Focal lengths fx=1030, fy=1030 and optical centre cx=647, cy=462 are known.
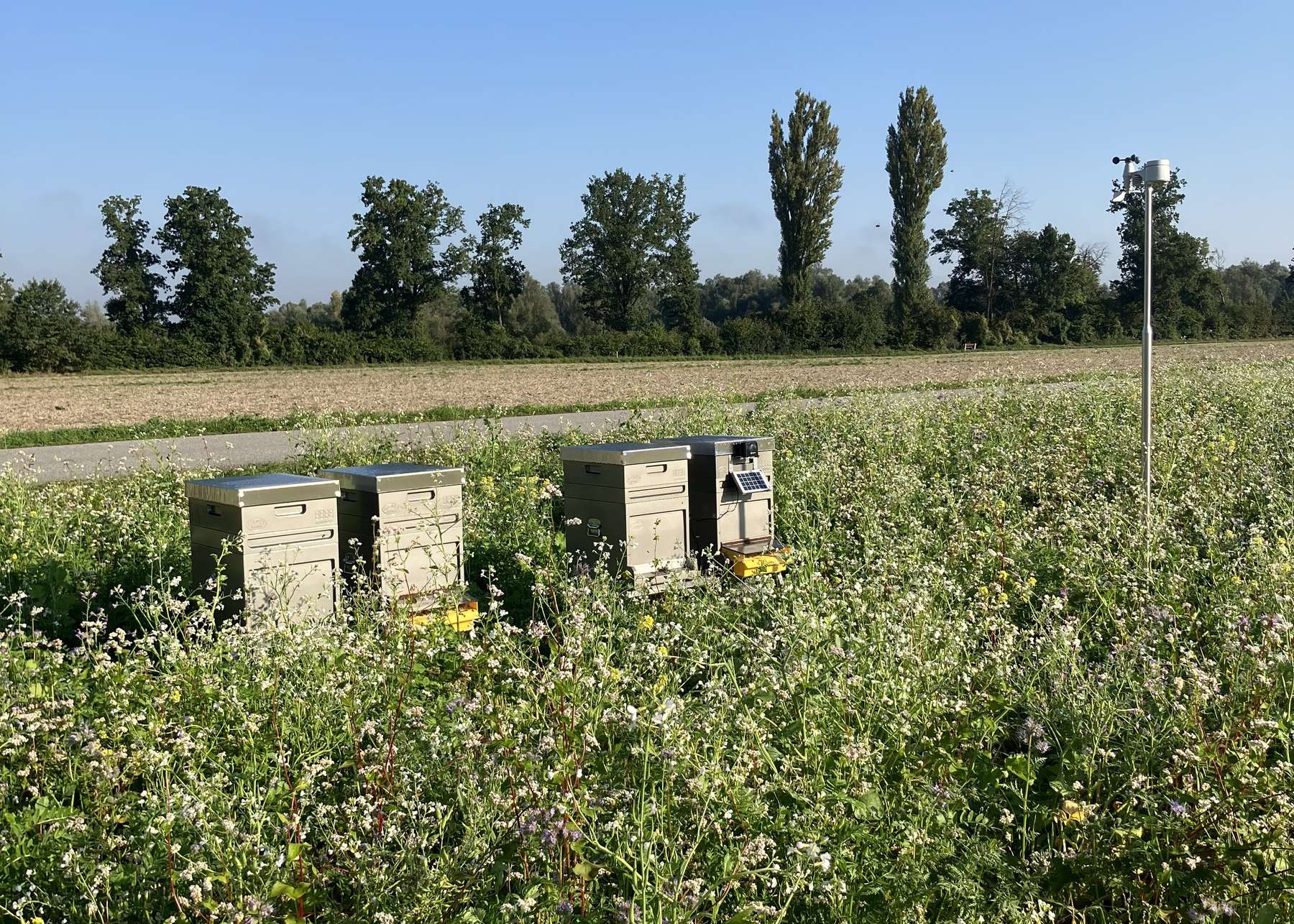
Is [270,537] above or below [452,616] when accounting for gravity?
above

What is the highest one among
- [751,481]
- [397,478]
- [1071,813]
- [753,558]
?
[397,478]

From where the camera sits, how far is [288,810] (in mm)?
3365

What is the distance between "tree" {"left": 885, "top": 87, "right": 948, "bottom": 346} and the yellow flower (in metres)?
55.8

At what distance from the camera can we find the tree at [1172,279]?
A: 64188 millimetres

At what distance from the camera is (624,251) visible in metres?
67.1

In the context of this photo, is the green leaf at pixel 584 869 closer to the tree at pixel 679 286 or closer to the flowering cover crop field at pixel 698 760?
the flowering cover crop field at pixel 698 760

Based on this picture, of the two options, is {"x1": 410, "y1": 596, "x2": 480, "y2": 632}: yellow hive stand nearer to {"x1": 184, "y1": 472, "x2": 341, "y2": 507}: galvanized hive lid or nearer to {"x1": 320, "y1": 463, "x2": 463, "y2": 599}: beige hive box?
{"x1": 320, "y1": 463, "x2": 463, "y2": 599}: beige hive box

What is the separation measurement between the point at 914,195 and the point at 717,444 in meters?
55.6

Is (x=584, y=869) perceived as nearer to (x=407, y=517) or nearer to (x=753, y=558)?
(x=407, y=517)

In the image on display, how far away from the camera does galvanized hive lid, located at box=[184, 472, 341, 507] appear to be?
5258 mm

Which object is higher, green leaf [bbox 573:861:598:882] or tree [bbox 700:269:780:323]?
tree [bbox 700:269:780:323]

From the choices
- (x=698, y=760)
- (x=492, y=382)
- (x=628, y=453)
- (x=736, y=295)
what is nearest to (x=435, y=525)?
(x=628, y=453)

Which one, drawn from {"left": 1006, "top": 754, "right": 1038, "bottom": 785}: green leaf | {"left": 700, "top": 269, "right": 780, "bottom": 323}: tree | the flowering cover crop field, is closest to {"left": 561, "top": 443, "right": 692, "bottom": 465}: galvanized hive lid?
the flowering cover crop field

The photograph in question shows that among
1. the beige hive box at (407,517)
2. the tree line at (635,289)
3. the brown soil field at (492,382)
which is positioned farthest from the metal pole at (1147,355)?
the tree line at (635,289)
